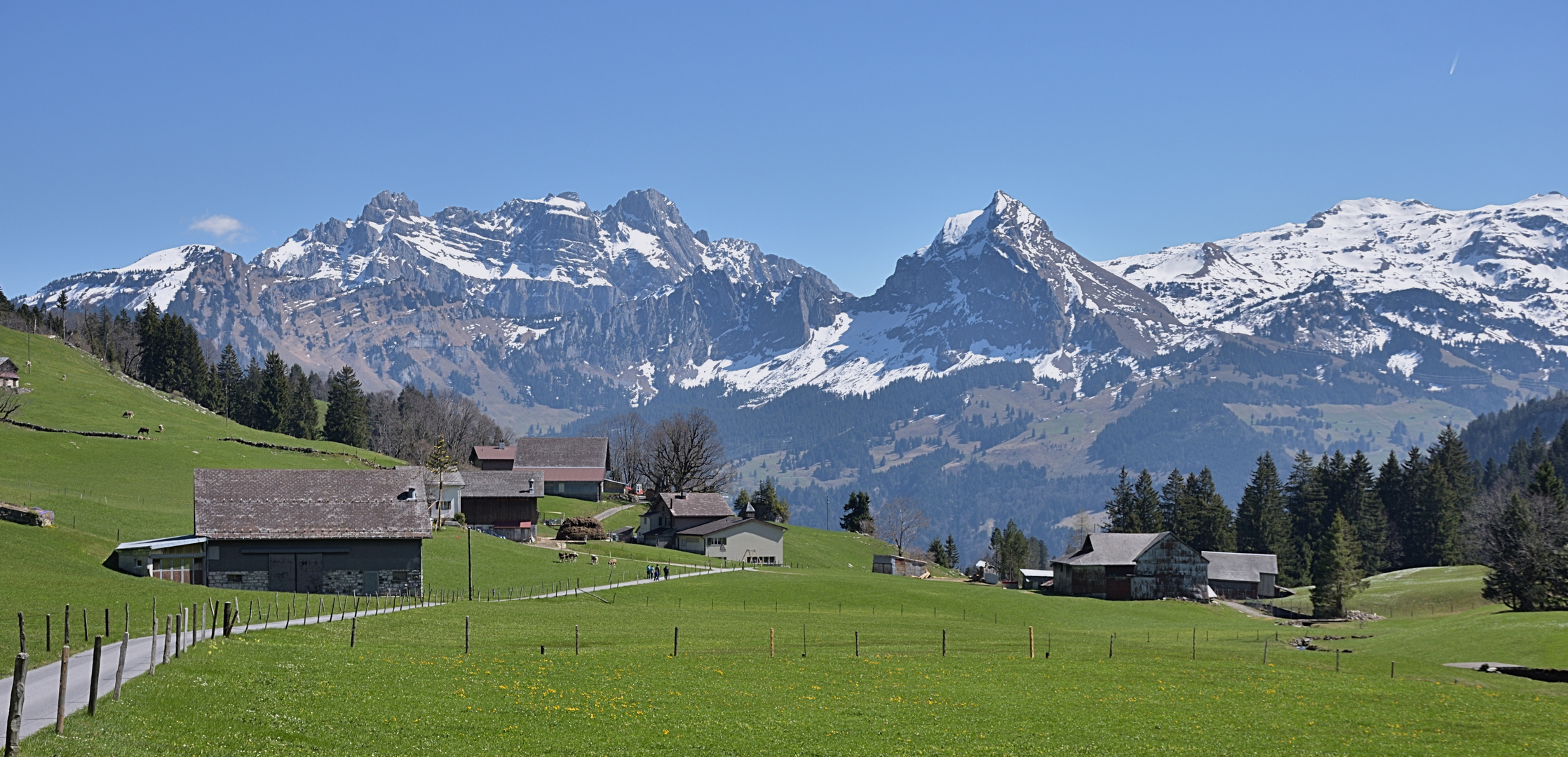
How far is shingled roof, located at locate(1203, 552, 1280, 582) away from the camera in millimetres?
127125

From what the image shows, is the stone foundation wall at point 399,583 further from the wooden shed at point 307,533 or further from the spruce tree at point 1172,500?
the spruce tree at point 1172,500

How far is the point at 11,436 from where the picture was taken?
344ft

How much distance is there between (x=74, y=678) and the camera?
30484 mm

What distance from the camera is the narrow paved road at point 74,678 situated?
989 inches

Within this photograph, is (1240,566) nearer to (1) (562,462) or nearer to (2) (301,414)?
(1) (562,462)

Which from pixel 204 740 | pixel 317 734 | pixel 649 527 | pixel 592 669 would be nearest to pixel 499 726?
pixel 317 734

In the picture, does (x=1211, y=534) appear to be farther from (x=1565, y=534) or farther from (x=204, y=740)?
(x=204, y=740)

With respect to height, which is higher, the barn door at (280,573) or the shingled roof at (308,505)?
the shingled roof at (308,505)

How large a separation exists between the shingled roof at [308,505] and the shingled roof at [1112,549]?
64315 millimetres

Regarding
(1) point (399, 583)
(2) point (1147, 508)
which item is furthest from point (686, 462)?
(1) point (399, 583)

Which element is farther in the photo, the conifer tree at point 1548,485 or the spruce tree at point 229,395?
the spruce tree at point 229,395

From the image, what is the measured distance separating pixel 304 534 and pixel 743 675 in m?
45.5

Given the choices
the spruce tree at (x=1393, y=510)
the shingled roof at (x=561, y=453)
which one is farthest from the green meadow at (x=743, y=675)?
the shingled roof at (x=561, y=453)

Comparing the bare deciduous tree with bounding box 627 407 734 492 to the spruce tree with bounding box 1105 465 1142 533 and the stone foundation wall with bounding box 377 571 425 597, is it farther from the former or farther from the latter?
the stone foundation wall with bounding box 377 571 425 597
